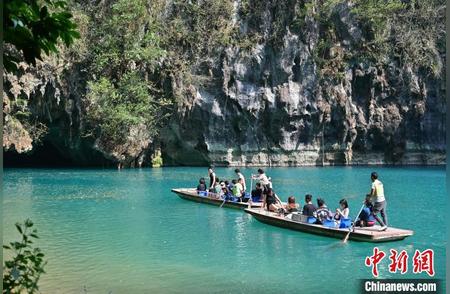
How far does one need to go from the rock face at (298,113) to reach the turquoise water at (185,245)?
20.9 metres

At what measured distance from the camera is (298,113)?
151ft

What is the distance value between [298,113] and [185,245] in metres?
34.5

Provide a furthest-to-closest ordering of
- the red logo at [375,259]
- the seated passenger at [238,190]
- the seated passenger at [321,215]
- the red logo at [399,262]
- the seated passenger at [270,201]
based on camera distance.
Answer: the seated passenger at [238,190], the seated passenger at [270,201], the seated passenger at [321,215], the red logo at [399,262], the red logo at [375,259]

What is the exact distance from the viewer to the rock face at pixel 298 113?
44.7m

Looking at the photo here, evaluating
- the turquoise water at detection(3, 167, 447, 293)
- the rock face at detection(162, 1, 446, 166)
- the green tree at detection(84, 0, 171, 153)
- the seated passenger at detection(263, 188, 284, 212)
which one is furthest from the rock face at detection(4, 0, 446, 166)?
the seated passenger at detection(263, 188, 284, 212)

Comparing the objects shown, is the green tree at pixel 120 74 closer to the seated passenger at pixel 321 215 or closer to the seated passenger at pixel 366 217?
the seated passenger at pixel 321 215

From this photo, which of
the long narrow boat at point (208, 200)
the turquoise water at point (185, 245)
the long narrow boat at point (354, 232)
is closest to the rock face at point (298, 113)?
the long narrow boat at point (208, 200)

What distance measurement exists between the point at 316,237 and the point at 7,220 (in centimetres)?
979

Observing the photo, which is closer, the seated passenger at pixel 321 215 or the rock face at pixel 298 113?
the seated passenger at pixel 321 215

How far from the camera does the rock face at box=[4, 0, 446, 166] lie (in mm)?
44688

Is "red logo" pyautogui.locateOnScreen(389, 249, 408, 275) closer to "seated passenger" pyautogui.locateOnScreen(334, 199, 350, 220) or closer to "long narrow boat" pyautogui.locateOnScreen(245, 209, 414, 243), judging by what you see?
"long narrow boat" pyautogui.locateOnScreen(245, 209, 414, 243)

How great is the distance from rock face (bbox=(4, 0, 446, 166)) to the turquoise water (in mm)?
20917

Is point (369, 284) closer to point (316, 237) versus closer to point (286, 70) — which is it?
point (316, 237)

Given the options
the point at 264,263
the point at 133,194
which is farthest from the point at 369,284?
the point at 133,194
